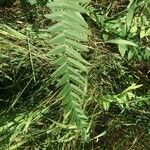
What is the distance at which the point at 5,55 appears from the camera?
1.44 meters

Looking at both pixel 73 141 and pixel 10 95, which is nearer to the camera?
pixel 73 141

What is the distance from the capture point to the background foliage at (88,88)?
1345 mm

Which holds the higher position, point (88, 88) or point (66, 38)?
point (66, 38)

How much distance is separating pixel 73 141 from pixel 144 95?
30 cm

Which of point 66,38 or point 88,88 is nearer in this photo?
point 66,38

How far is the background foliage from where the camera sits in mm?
1345

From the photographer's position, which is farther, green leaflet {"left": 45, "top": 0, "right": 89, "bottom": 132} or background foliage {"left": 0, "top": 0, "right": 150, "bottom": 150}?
background foliage {"left": 0, "top": 0, "right": 150, "bottom": 150}

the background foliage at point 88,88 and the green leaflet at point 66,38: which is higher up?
the green leaflet at point 66,38

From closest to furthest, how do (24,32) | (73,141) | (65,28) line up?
(65,28) → (73,141) → (24,32)

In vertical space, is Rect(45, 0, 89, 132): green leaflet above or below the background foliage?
above

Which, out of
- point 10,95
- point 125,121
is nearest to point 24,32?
point 10,95

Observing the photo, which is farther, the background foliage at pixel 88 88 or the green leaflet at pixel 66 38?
the background foliage at pixel 88 88

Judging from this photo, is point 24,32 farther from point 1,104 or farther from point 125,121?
point 125,121

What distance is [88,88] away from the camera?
1390mm
